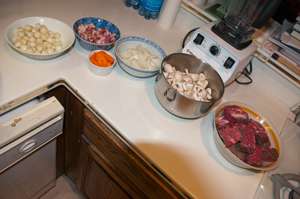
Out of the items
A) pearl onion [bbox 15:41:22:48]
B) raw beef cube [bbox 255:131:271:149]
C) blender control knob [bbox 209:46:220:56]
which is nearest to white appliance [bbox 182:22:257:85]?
blender control knob [bbox 209:46:220:56]

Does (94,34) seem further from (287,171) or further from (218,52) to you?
(287,171)

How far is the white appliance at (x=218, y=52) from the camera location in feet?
2.58

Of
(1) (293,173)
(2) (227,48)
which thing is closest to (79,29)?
(2) (227,48)

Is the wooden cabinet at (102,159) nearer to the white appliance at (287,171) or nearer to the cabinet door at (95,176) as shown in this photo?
the cabinet door at (95,176)

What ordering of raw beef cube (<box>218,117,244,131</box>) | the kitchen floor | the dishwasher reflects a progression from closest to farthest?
the dishwasher, raw beef cube (<box>218,117,244,131</box>), the kitchen floor

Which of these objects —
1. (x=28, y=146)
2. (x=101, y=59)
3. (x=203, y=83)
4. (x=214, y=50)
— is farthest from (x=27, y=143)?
(x=214, y=50)

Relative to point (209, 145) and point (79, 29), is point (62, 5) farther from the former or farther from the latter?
point (209, 145)

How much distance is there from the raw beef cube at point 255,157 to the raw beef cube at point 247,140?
14 mm

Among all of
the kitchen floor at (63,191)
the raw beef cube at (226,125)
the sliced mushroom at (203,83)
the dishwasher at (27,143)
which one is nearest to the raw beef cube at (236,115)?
the raw beef cube at (226,125)

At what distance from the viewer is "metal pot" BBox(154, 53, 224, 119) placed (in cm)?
66

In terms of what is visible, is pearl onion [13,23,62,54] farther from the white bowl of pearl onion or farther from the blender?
the blender

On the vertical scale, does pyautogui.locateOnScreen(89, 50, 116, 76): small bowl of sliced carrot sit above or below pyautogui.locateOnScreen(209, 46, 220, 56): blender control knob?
below

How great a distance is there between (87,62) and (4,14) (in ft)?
1.34

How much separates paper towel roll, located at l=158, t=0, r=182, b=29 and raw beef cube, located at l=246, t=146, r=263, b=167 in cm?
77
